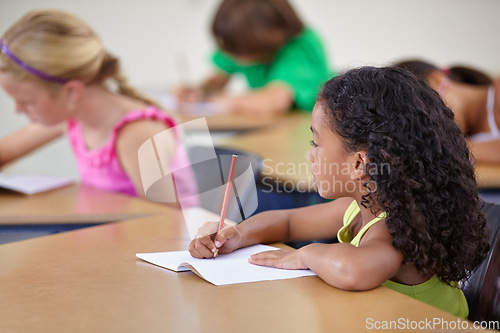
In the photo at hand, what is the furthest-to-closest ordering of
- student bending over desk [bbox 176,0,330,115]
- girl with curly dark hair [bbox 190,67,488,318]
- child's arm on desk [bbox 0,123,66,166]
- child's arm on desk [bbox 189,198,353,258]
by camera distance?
student bending over desk [bbox 176,0,330,115] → child's arm on desk [bbox 0,123,66,166] → child's arm on desk [bbox 189,198,353,258] → girl with curly dark hair [bbox 190,67,488,318]

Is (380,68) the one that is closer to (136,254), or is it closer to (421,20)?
(136,254)

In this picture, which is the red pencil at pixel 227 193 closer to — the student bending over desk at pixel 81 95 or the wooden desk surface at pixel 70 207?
the wooden desk surface at pixel 70 207

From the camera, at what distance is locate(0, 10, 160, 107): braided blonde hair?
1.74 meters

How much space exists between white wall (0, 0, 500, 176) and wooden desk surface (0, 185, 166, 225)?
12.2ft

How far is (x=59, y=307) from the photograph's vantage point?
33.8 inches

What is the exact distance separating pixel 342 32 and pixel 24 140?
4316 millimetres

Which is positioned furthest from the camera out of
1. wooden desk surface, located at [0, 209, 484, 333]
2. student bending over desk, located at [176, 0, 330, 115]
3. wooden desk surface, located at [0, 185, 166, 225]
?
student bending over desk, located at [176, 0, 330, 115]

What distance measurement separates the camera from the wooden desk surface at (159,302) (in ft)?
2.63

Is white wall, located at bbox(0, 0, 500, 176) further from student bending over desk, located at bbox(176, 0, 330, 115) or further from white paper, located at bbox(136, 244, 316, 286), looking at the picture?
white paper, located at bbox(136, 244, 316, 286)

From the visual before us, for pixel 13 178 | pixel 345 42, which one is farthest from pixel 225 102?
pixel 345 42

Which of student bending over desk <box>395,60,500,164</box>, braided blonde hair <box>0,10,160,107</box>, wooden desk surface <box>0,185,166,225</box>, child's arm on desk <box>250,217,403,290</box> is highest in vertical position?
braided blonde hair <box>0,10,160,107</box>

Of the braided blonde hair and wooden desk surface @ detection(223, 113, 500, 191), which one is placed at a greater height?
the braided blonde hair

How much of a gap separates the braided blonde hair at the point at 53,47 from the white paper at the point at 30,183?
0.28 m

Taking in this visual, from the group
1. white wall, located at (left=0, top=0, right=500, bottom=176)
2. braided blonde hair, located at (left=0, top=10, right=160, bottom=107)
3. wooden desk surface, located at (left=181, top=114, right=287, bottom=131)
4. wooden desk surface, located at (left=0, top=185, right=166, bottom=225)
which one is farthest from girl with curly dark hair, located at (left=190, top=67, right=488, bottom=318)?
white wall, located at (left=0, top=0, right=500, bottom=176)
